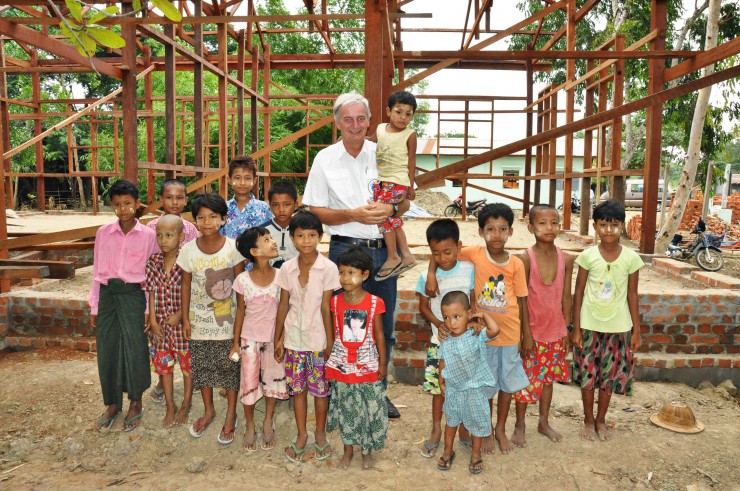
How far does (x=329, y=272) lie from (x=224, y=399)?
137cm

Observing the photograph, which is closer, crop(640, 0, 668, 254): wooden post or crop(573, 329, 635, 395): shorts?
crop(573, 329, 635, 395): shorts

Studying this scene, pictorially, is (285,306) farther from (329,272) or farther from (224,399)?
(224,399)

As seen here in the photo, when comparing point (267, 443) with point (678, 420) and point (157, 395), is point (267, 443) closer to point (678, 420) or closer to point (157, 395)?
point (157, 395)

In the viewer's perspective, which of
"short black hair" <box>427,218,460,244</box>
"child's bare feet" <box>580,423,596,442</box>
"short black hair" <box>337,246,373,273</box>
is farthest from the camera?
"child's bare feet" <box>580,423,596,442</box>

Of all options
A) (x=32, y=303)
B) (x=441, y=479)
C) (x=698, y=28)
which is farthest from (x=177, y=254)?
(x=698, y=28)

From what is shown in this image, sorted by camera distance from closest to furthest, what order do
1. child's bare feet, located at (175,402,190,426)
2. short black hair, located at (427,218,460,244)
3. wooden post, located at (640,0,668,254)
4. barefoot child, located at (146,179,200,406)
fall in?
short black hair, located at (427,218,460,244) → child's bare feet, located at (175,402,190,426) → barefoot child, located at (146,179,200,406) → wooden post, located at (640,0,668,254)

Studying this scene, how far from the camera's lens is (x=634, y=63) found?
1088 centimetres

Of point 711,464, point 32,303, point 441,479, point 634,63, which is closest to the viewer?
point 441,479

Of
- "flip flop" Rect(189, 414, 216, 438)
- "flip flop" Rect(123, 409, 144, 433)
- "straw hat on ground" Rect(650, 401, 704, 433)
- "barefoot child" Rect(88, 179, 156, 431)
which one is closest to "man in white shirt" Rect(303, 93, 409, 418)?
"barefoot child" Rect(88, 179, 156, 431)

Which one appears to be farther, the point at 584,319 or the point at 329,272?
the point at 584,319

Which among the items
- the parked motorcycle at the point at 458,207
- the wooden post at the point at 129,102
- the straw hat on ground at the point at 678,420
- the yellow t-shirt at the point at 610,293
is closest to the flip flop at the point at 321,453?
the yellow t-shirt at the point at 610,293

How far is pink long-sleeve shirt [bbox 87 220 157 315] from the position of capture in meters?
3.14

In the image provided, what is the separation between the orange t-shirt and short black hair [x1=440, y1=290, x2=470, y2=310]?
0.23 metres

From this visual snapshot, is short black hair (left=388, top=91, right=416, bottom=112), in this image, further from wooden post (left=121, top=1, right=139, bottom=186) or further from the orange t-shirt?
wooden post (left=121, top=1, right=139, bottom=186)
